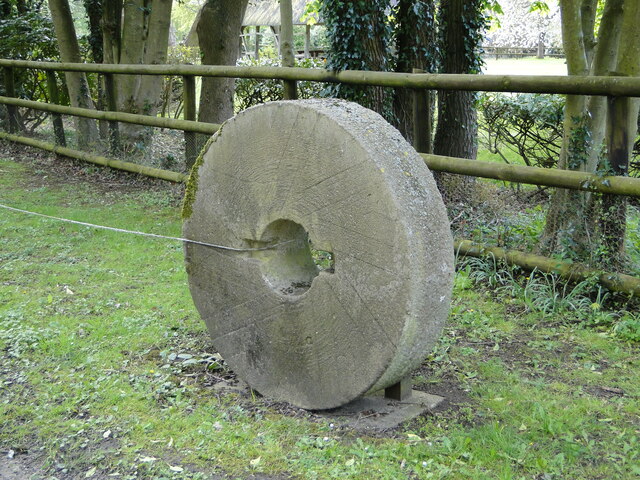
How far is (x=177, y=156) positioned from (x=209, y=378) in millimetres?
6009

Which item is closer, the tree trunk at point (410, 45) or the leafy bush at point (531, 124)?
the tree trunk at point (410, 45)

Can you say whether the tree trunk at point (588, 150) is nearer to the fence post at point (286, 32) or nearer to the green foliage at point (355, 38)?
the green foliage at point (355, 38)

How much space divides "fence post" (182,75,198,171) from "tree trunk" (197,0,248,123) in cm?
161

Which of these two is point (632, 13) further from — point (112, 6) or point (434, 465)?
point (112, 6)

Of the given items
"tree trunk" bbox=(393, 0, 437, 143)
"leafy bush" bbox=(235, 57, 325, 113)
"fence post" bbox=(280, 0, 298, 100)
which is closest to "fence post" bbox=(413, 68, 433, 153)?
"tree trunk" bbox=(393, 0, 437, 143)

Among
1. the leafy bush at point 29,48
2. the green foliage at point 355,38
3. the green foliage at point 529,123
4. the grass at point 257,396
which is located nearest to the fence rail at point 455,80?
the green foliage at point 355,38

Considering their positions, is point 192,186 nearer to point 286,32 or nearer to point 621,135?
point 621,135

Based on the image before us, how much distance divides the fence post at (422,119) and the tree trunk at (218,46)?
4723 mm

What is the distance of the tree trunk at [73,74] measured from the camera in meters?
10.7

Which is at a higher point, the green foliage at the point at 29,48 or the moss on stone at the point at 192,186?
the green foliage at the point at 29,48

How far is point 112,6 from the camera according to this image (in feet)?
34.4

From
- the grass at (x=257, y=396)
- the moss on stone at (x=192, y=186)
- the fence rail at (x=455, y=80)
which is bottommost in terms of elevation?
the grass at (x=257, y=396)

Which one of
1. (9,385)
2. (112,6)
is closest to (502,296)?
(9,385)

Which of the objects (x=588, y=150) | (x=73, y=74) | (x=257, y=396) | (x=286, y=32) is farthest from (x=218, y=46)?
(x=257, y=396)
